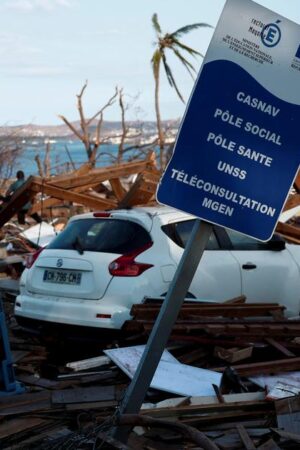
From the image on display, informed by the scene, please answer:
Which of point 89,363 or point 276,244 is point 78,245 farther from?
point 276,244

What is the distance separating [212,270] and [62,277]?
174 centimetres

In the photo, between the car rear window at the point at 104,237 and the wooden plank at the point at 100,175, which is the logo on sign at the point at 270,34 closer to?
the car rear window at the point at 104,237

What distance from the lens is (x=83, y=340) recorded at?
849cm

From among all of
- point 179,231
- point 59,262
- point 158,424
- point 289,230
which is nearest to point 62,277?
point 59,262

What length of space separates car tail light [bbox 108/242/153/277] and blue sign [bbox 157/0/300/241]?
3.86 meters

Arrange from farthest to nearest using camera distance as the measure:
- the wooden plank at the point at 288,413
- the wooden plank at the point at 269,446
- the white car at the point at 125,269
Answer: the white car at the point at 125,269 < the wooden plank at the point at 288,413 < the wooden plank at the point at 269,446

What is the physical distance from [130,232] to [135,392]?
4.17 meters

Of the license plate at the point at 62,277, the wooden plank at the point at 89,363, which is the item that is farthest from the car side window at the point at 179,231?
the wooden plank at the point at 89,363

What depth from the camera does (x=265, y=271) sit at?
388 inches

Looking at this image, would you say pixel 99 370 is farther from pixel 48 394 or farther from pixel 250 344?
pixel 250 344

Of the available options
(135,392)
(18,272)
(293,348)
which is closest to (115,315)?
(293,348)

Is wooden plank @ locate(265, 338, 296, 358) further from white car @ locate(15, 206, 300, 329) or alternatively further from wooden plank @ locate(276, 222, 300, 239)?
wooden plank @ locate(276, 222, 300, 239)

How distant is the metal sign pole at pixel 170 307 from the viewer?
4.87 m

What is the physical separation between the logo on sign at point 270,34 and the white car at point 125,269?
4.28m
